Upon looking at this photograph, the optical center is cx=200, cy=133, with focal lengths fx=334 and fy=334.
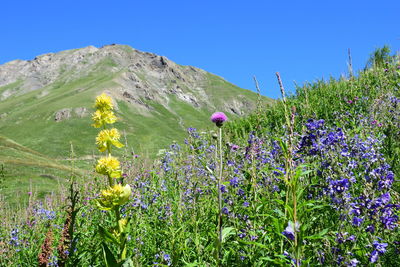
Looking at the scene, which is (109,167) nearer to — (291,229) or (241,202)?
(291,229)

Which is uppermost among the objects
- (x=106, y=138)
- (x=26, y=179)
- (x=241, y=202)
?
(x=26, y=179)

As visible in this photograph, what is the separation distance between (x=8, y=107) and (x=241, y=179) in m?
185

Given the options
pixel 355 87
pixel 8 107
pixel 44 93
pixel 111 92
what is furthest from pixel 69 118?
pixel 355 87

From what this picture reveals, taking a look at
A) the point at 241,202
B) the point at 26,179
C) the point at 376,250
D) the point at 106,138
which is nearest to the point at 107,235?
the point at 106,138

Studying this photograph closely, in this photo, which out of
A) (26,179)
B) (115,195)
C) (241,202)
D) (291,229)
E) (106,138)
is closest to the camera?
(291,229)

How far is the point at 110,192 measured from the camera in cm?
251

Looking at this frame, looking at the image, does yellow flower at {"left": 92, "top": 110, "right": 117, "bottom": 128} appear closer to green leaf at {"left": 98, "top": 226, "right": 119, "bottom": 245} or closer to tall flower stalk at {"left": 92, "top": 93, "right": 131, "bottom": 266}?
tall flower stalk at {"left": 92, "top": 93, "right": 131, "bottom": 266}

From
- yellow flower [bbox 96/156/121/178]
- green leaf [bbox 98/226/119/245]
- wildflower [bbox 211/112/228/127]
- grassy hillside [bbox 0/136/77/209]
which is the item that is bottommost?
green leaf [bbox 98/226/119/245]

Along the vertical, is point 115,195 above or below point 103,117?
below

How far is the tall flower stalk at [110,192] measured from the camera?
8.02ft

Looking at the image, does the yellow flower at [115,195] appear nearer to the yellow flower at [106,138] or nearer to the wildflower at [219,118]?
the yellow flower at [106,138]

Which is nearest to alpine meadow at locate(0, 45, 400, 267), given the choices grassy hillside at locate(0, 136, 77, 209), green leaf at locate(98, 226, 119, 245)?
green leaf at locate(98, 226, 119, 245)

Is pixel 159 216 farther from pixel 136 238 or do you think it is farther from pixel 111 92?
→ pixel 111 92

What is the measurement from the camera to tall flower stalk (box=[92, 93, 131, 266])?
8.02 ft
